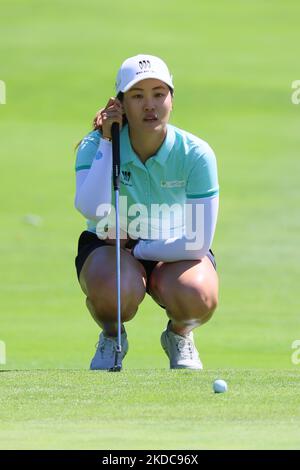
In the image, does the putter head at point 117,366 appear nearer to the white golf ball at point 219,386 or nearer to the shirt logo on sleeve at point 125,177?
the shirt logo on sleeve at point 125,177

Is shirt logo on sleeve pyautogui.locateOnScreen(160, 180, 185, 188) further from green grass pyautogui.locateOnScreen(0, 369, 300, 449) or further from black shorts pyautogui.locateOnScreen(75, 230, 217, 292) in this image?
green grass pyautogui.locateOnScreen(0, 369, 300, 449)

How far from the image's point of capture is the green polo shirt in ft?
21.6

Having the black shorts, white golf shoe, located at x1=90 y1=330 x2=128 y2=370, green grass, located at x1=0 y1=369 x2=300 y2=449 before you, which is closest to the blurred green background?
the black shorts

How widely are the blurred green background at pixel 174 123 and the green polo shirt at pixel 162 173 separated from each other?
6.77ft

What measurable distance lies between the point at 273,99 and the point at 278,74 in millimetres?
1268

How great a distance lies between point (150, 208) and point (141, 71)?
66 cm

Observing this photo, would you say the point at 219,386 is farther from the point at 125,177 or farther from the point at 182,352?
the point at 125,177

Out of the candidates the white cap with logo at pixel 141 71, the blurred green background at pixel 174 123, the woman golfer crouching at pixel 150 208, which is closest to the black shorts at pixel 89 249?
the woman golfer crouching at pixel 150 208

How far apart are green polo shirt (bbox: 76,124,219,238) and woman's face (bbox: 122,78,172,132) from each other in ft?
0.37

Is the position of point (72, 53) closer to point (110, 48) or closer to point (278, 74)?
point (110, 48)

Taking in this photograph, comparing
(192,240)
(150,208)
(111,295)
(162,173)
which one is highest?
(162,173)

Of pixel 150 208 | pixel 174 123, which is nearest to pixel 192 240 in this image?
pixel 150 208

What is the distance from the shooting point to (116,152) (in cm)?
654

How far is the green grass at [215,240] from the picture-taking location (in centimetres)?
517
